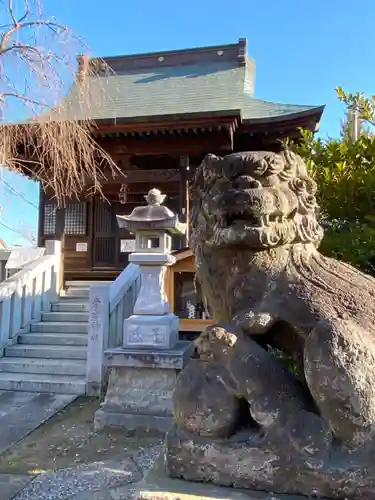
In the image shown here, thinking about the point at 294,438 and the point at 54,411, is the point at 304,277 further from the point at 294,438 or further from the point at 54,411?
the point at 54,411

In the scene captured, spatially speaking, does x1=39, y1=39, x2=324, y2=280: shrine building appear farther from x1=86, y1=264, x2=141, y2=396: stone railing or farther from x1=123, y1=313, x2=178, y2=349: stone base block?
x1=123, y1=313, x2=178, y2=349: stone base block

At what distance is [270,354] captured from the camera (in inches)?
59.4

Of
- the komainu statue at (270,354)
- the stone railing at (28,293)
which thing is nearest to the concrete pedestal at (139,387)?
the stone railing at (28,293)

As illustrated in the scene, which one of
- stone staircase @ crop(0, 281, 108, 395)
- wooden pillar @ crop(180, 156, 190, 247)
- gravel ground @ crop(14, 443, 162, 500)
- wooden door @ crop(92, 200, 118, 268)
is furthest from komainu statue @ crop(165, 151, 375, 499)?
wooden door @ crop(92, 200, 118, 268)

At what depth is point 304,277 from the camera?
60.1 inches

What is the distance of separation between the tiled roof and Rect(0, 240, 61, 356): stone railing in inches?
123

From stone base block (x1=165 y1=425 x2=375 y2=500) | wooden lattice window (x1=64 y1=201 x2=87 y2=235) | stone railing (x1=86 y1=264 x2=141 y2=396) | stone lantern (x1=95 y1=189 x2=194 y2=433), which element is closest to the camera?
stone base block (x1=165 y1=425 x2=375 y2=500)

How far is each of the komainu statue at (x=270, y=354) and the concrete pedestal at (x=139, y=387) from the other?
2944mm

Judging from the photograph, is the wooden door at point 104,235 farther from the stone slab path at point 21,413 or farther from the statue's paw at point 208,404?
the statue's paw at point 208,404

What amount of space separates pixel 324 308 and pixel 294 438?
1.42 feet

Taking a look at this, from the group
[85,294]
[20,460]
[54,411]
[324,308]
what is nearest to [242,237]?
[324,308]

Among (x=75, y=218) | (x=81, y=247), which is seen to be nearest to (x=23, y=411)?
(x=81, y=247)

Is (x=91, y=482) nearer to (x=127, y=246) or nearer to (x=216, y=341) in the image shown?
(x=216, y=341)

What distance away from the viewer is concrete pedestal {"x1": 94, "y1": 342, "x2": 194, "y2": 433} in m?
4.35
